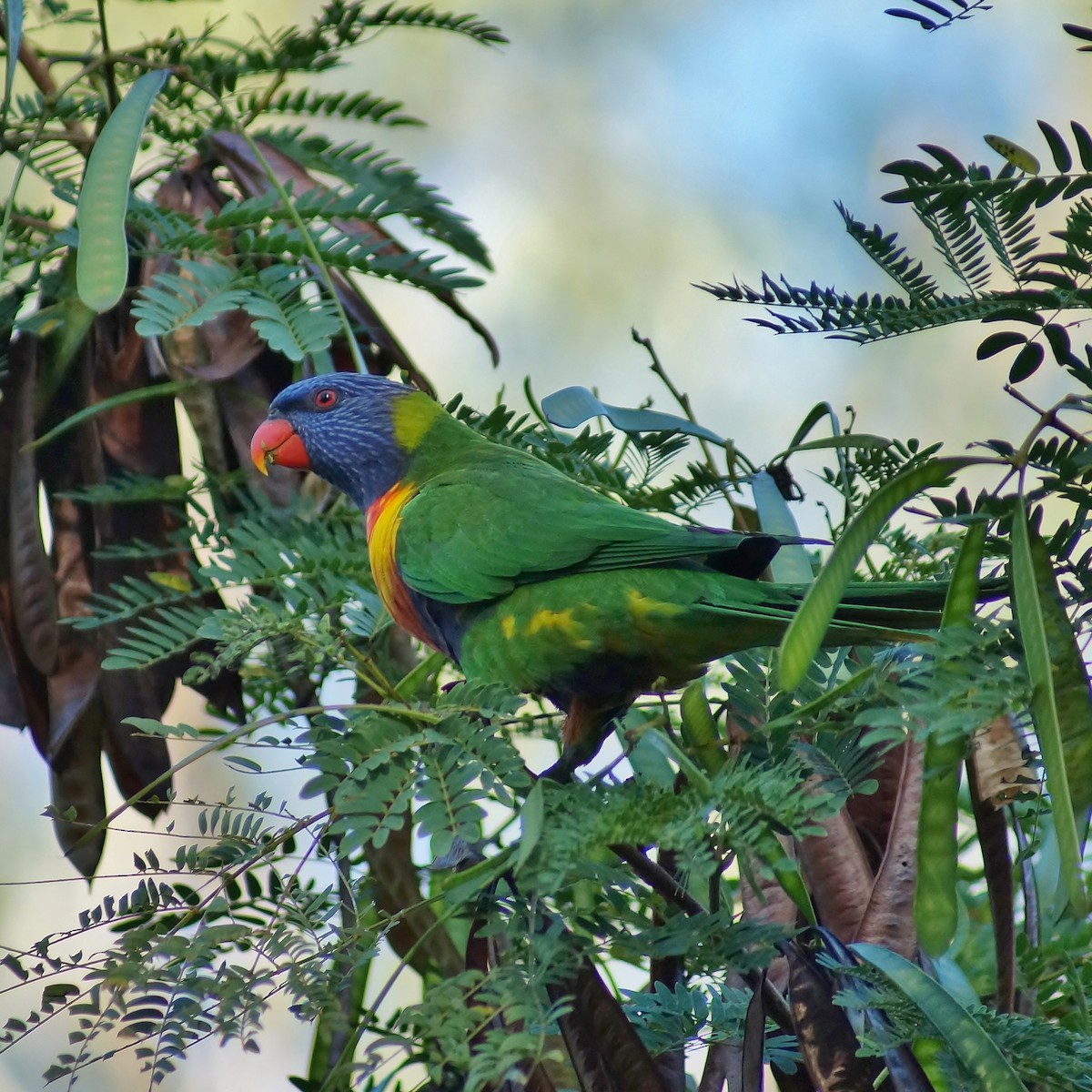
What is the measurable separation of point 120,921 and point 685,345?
3.59 meters

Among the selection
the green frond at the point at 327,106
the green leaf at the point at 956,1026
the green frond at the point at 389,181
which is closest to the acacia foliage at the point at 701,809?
the green leaf at the point at 956,1026

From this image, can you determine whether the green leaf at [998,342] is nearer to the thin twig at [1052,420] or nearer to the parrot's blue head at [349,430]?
the thin twig at [1052,420]

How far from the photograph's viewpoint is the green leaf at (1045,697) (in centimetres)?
82

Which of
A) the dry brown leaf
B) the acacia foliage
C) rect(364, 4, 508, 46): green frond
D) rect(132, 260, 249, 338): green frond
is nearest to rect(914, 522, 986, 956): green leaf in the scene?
the acacia foliage

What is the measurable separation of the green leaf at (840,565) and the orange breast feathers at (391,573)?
2.57 feet

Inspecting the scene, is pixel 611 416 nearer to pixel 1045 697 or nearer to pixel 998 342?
pixel 998 342

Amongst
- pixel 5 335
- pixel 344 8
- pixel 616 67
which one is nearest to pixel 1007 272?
pixel 344 8

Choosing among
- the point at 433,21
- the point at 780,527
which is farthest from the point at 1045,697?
the point at 433,21

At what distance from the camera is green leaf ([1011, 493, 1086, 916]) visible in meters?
0.82

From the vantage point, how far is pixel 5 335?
1.80 meters

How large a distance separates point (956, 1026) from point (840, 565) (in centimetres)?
38

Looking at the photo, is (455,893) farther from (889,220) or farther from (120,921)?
(889,220)

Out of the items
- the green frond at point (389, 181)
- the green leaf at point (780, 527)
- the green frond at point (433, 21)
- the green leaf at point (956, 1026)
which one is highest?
the green frond at point (433, 21)

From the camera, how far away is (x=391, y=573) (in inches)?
62.9
